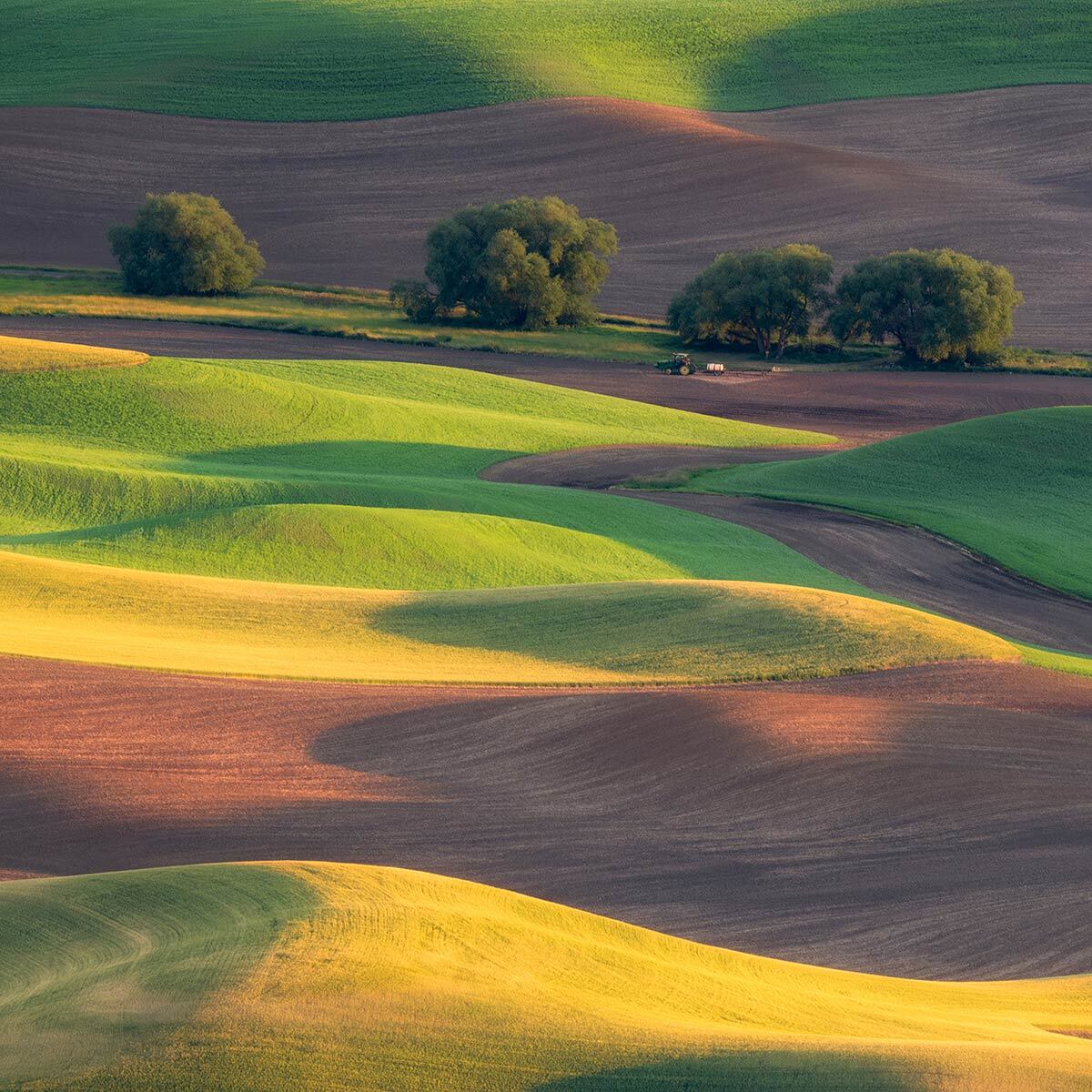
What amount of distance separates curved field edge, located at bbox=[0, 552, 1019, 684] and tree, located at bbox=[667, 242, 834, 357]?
170 feet

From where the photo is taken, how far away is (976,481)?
2024 inches

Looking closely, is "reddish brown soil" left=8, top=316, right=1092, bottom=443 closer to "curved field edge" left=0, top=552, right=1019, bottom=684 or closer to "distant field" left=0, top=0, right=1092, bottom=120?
"curved field edge" left=0, top=552, right=1019, bottom=684

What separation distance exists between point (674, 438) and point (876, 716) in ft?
126

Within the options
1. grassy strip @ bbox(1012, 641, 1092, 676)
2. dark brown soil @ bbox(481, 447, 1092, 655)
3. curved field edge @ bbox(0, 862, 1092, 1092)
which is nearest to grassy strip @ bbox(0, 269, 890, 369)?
dark brown soil @ bbox(481, 447, 1092, 655)

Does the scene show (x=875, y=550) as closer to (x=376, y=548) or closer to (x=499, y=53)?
(x=376, y=548)

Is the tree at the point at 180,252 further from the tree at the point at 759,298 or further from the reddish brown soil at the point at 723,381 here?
the tree at the point at 759,298

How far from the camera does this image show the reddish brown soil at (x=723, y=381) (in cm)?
7150

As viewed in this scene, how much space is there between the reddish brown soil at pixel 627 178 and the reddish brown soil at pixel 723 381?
1710 cm

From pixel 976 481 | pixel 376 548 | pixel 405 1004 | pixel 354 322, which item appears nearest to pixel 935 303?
pixel 354 322

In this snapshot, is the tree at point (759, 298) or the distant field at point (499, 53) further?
the distant field at point (499, 53)

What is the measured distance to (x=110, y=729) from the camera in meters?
22.9

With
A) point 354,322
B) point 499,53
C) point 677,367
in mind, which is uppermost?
point 499,53

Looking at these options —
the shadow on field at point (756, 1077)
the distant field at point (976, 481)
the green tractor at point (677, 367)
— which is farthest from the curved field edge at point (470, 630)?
the green tractor at point (677, 367)

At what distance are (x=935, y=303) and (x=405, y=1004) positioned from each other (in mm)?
74564
